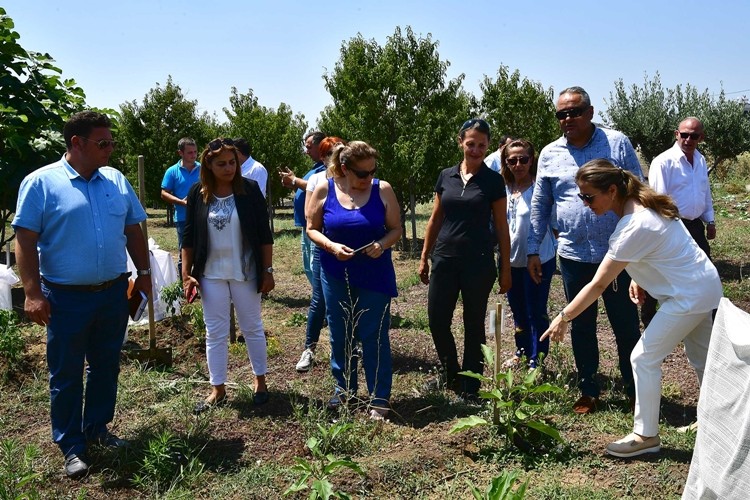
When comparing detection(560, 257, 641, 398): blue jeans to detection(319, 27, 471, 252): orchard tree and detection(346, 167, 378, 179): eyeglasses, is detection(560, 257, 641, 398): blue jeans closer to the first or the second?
detection(346, 167, 378, 179): eyeglasses

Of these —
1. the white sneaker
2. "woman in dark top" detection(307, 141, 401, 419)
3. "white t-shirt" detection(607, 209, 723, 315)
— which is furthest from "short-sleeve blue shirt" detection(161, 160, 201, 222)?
"white t-shirt" detection(607, 209, 723, 315)

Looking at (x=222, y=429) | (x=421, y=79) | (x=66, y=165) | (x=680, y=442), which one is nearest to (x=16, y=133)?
(x=66, y=165)

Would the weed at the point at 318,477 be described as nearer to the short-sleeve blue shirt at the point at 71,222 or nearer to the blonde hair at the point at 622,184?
the short-sleeve blue shirt at the point at 71,222

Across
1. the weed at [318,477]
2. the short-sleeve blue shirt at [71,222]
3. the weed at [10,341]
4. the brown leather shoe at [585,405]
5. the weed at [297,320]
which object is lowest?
the brown leather shoe at [585,405]

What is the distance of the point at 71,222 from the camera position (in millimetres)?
3674

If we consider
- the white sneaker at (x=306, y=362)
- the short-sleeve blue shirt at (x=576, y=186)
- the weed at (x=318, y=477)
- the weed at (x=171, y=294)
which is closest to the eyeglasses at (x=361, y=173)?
the short-sleeve blue shirt at (x=576, y=186)

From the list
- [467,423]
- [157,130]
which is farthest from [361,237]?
[157,130]

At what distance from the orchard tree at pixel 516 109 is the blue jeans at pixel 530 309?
8.91 meters

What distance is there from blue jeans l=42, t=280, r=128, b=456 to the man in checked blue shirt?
Answer: 2842mm

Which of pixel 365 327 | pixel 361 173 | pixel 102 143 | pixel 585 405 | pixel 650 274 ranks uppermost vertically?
pixel 102 143

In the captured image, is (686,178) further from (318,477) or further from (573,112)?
(318,477)

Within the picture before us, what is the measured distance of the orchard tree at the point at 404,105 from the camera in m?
12.5

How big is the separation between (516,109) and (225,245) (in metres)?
10.9

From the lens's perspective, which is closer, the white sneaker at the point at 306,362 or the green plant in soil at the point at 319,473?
the green plant in soil at the point at 319,473
